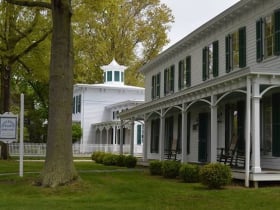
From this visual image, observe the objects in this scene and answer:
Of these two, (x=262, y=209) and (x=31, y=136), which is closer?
(x=262, y=209)

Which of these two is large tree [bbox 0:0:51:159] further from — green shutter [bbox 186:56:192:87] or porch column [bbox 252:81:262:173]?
porch column [bbox 252:81:262:173]

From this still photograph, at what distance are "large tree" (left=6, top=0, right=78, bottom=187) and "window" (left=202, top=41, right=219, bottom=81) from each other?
744 centimetres

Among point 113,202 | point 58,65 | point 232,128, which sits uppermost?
point 58,65

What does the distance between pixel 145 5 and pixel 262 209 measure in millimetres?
43925

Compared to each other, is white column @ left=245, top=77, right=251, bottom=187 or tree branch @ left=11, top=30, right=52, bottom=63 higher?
tree branch @ left=11, top=30, right=52, bottom=63

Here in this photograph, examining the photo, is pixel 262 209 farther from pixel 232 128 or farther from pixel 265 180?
pixel 232 128

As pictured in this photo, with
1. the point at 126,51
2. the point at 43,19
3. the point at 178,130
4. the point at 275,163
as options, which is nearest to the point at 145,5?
the point at 126,51

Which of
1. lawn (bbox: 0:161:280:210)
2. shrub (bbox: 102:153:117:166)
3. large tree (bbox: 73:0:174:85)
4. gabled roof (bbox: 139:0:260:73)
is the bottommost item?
lawn (bbox: 0:161:280:210)

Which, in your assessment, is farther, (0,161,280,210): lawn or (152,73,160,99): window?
(152,73,160,99): window

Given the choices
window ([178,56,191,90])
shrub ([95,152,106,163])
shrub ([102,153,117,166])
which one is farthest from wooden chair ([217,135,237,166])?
shrub ([95,152,106,163])

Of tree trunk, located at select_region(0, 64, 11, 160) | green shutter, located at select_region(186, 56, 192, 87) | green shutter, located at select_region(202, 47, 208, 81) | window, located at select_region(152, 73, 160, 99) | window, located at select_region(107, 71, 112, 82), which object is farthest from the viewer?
window, located at select_region(107, 71, 112, 82)

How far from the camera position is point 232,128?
20.0 m

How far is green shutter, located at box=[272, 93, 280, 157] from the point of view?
16.6 m

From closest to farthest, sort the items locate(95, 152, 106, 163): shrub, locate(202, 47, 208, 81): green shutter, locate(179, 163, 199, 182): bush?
A: locate(179, 163, 199, 182): bush → locate(202, 47, 208, 81): green shutter → locate(95, 152, 106, 163): shrub
